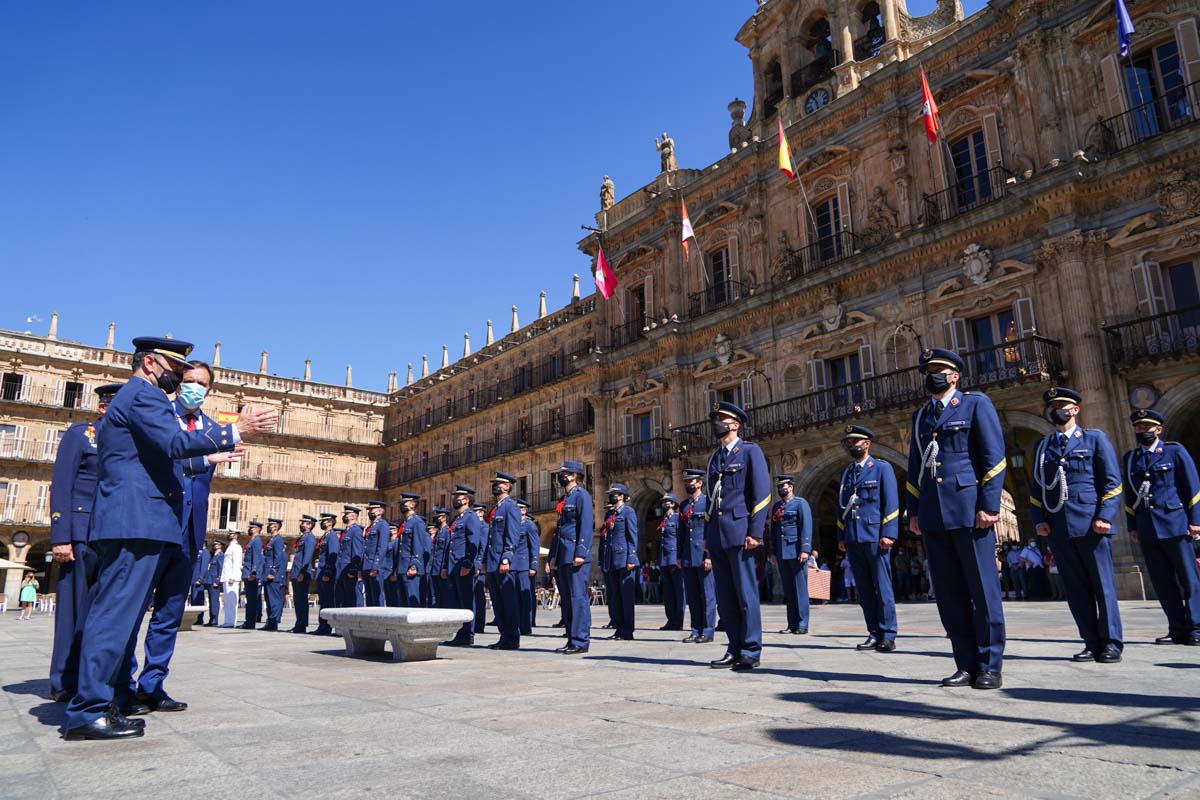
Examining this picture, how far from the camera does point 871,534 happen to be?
7.65 meters

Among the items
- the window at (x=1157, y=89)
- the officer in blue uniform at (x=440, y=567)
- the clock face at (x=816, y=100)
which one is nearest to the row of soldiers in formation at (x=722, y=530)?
the officer in blue uniform at (x=440, y=567)

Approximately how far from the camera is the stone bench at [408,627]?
6789 mm

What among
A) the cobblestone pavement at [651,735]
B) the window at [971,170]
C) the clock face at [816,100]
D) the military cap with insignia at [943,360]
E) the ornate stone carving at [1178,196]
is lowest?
the cobblestone pavement at [651,735]

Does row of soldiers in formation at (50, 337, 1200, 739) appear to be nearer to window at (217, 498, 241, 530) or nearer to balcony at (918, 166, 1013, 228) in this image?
balcony at (918, 166, 1013, 228)

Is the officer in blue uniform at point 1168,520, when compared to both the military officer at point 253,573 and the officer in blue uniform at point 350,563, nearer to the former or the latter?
the officer in blue uniform at point 350,563

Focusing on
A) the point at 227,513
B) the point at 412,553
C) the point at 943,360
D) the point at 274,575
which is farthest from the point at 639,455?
the point at 227,513

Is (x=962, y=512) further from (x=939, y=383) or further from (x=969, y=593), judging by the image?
(x=939, y=383)

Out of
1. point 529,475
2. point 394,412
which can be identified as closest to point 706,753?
point 529,475

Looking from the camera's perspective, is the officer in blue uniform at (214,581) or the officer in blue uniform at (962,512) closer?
the officer in blue uniform at (962,512)

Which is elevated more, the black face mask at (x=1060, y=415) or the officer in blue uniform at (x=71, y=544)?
the black face mask at (x=1060, y=415)

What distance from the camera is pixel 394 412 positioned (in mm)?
48656

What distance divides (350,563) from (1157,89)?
17.8m

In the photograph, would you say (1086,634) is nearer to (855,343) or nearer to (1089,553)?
(1089,553)

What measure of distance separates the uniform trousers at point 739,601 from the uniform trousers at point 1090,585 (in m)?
2.25
